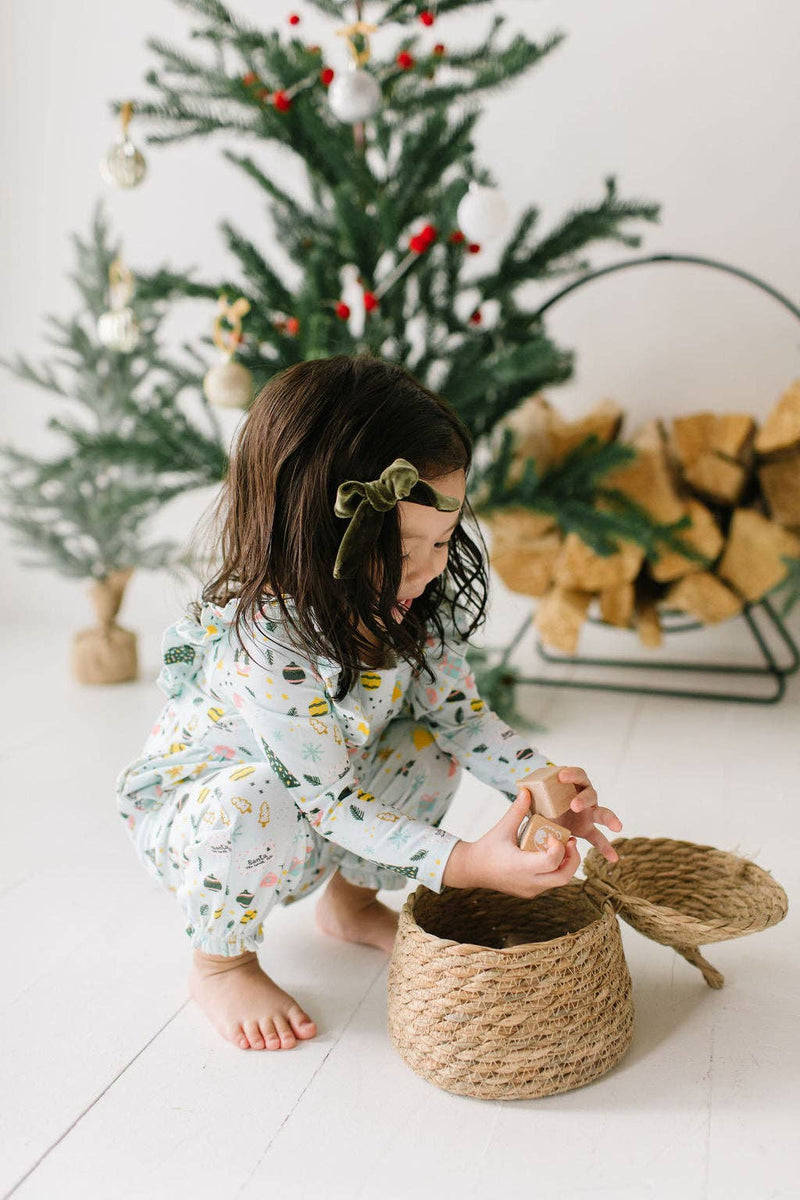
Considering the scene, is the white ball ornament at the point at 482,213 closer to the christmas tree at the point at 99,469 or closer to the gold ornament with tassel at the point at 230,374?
the gold ornament with tassel at the point at 230,374

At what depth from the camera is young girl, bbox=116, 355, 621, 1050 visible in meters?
1.03

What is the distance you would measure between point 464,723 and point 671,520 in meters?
1.01

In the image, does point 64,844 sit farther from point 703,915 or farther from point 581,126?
point 581,126

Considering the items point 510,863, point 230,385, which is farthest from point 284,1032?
point 230,385

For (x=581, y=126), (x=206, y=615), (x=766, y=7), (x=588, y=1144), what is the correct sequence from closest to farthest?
1. (x=588, y=1144)
2. (x=206, y=615)
3. (x=766, y=7)
4. (x=581, y=126)

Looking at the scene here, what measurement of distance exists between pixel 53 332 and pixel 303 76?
1.30 metres

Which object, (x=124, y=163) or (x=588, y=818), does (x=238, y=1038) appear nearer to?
(x=588, y=818)

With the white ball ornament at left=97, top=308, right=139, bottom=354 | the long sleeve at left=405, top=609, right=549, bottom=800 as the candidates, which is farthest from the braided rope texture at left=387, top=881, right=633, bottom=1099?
the white ball ornament at left=97, top=308, right=139, bottom=354

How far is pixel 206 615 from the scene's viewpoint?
120 cm

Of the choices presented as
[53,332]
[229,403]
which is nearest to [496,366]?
[229,403]

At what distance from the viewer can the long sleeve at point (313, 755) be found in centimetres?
106

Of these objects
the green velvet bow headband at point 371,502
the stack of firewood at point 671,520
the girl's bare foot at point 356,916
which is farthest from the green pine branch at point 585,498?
the green velvet bow headband at point 371,502

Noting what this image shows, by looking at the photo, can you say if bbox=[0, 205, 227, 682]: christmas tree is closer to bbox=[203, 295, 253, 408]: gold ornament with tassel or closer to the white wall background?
the white wall background

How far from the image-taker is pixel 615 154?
7.62ft
